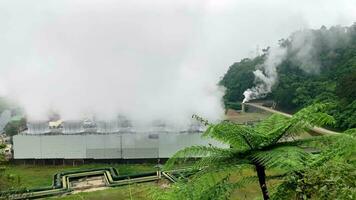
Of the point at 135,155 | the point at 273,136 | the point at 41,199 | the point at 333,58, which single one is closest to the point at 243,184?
the point at 273,136

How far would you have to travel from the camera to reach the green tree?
4.36 metres

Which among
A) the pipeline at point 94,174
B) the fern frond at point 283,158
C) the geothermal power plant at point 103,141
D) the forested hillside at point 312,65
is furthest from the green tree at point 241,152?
the forested hillside at point 312,65

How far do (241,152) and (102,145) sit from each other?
29051mm

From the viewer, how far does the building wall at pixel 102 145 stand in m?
32.2

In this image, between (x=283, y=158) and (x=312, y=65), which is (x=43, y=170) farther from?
(x=312, y=65)

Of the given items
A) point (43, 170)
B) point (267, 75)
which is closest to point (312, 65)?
point (267, 75)

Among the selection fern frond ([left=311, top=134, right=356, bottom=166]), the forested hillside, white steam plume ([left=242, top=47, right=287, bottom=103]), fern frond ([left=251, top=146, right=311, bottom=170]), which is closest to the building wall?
the forested hillside

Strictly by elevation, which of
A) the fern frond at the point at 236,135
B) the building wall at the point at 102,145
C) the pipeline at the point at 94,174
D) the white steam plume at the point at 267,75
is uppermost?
the fern frond at the point at 236,135

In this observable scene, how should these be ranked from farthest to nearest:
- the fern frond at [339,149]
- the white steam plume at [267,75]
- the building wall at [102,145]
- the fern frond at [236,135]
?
the white steam plume at [267,75] → the building wall at [102,145] → the fern frond at [236,135] → the fern frond at [339,149]

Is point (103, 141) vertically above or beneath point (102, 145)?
above

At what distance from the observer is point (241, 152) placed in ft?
15.2

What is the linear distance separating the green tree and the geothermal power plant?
88.3 ft

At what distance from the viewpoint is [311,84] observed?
47.8m

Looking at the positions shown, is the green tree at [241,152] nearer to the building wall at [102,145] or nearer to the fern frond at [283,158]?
the fern frond at [283,158]
